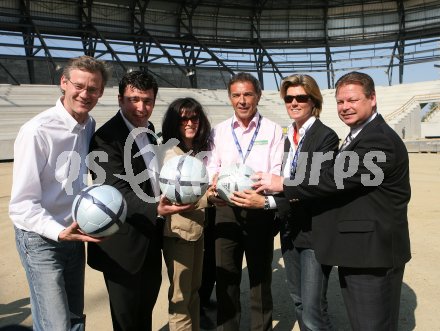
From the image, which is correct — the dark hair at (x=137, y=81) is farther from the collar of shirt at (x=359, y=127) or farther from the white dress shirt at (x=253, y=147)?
the collar of shirt at (x=359, y=127)

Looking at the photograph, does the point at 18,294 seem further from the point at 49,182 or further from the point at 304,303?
the point at 304,303

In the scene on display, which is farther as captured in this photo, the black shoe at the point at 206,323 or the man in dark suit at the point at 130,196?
the black shoe at the point at 206,323

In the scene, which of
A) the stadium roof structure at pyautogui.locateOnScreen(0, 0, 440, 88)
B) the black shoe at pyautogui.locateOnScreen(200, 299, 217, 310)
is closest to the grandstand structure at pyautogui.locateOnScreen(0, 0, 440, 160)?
the stadium roof structure at pyautogui.locateOnScreen(0, 0, 440, 88)

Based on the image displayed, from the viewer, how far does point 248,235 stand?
3.32 m

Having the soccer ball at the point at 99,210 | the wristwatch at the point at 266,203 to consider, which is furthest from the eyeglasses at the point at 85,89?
the wristwatch at the point at 266,203

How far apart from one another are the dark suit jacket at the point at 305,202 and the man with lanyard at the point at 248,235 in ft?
0.85

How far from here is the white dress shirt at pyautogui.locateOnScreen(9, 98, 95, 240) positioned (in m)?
2.32

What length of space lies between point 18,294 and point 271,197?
356 centimetres

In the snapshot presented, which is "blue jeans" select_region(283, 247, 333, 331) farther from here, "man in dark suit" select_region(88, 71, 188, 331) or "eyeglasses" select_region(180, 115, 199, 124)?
"eyeglasses" select_region(180, 115, 199, 124)

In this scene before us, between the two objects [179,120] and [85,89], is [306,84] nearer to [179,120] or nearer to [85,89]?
[179,120]

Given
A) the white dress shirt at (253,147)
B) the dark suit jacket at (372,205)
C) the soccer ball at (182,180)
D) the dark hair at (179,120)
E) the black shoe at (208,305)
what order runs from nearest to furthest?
the dark suit jacket at (372,205), the soccer ball at (182,180), the dark hair at (179,120), the white dress shirt at (253,147), the black shoe at (208,305)

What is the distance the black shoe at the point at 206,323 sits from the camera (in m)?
3.86

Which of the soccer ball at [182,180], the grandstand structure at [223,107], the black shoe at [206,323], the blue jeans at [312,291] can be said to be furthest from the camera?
the grandstand structure at [223,107]

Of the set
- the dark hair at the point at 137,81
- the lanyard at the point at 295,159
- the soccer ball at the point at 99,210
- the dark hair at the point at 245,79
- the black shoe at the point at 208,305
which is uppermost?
the dark hair at the point at 245,79
